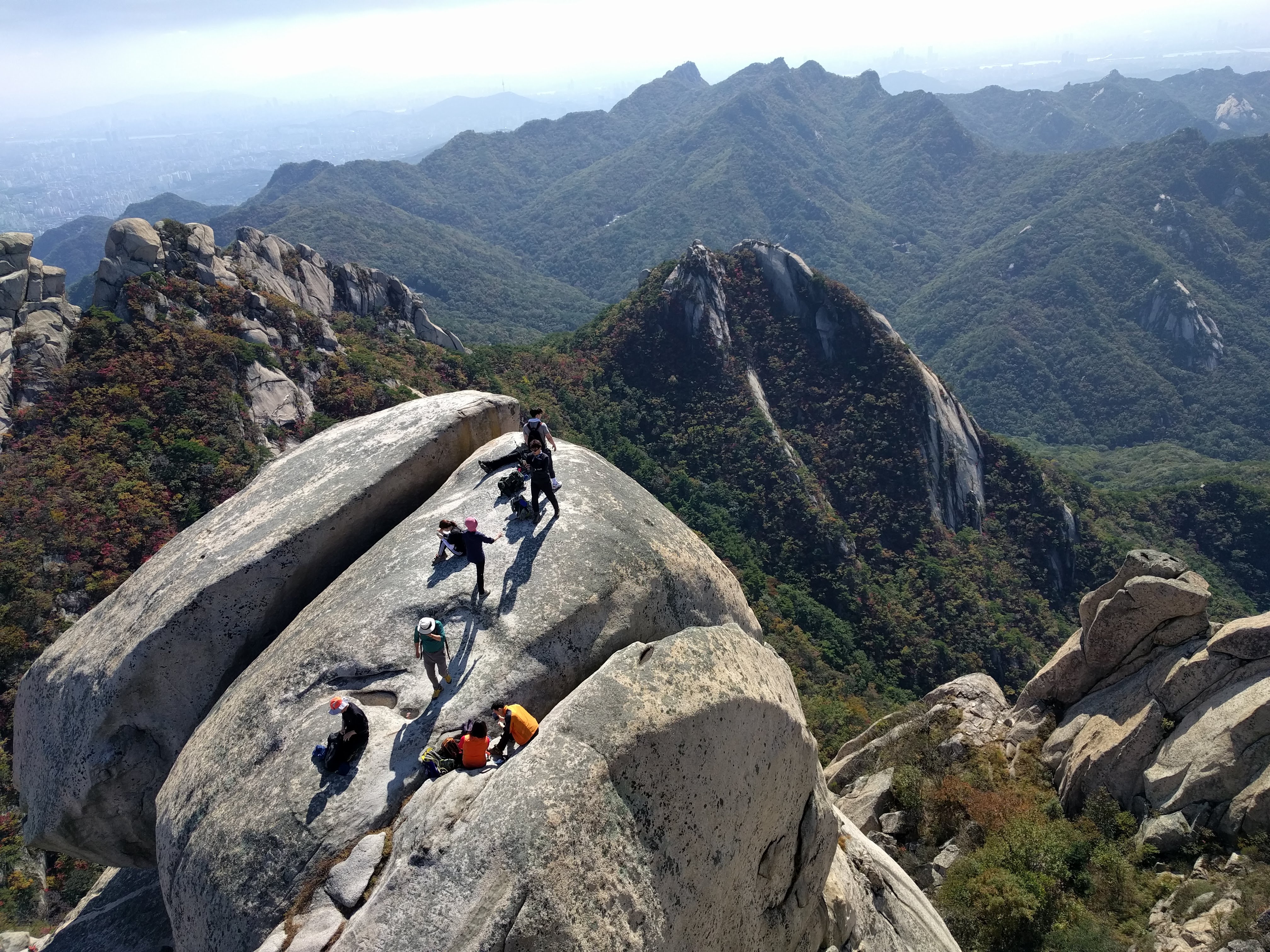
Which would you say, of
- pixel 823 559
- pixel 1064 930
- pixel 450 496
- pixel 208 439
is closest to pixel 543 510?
pixel 450 496

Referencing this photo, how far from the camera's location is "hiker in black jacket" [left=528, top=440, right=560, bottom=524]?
37.8 ft

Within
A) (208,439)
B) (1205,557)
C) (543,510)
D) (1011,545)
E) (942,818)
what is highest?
(543,510)

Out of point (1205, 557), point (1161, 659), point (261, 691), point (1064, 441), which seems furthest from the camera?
point (1064, 441)

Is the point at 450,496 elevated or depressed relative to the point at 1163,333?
elevated

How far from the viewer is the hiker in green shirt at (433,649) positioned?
29.7 feet

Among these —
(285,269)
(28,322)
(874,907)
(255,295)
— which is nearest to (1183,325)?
(285,269)

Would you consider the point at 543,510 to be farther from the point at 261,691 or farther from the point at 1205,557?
Result: the point at 1205,557

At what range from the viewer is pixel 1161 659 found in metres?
19.4

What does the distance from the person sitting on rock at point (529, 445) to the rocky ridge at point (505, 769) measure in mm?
336

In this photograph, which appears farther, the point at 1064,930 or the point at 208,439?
the point at 208,439

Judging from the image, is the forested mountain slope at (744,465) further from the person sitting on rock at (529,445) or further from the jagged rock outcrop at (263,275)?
the person sitting on rock at (529,445)

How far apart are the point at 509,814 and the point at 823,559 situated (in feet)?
175

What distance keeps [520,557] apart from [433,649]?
7.68 ft

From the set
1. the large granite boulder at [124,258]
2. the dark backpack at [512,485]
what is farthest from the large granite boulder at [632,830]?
the large granite boulder at [124,258]
